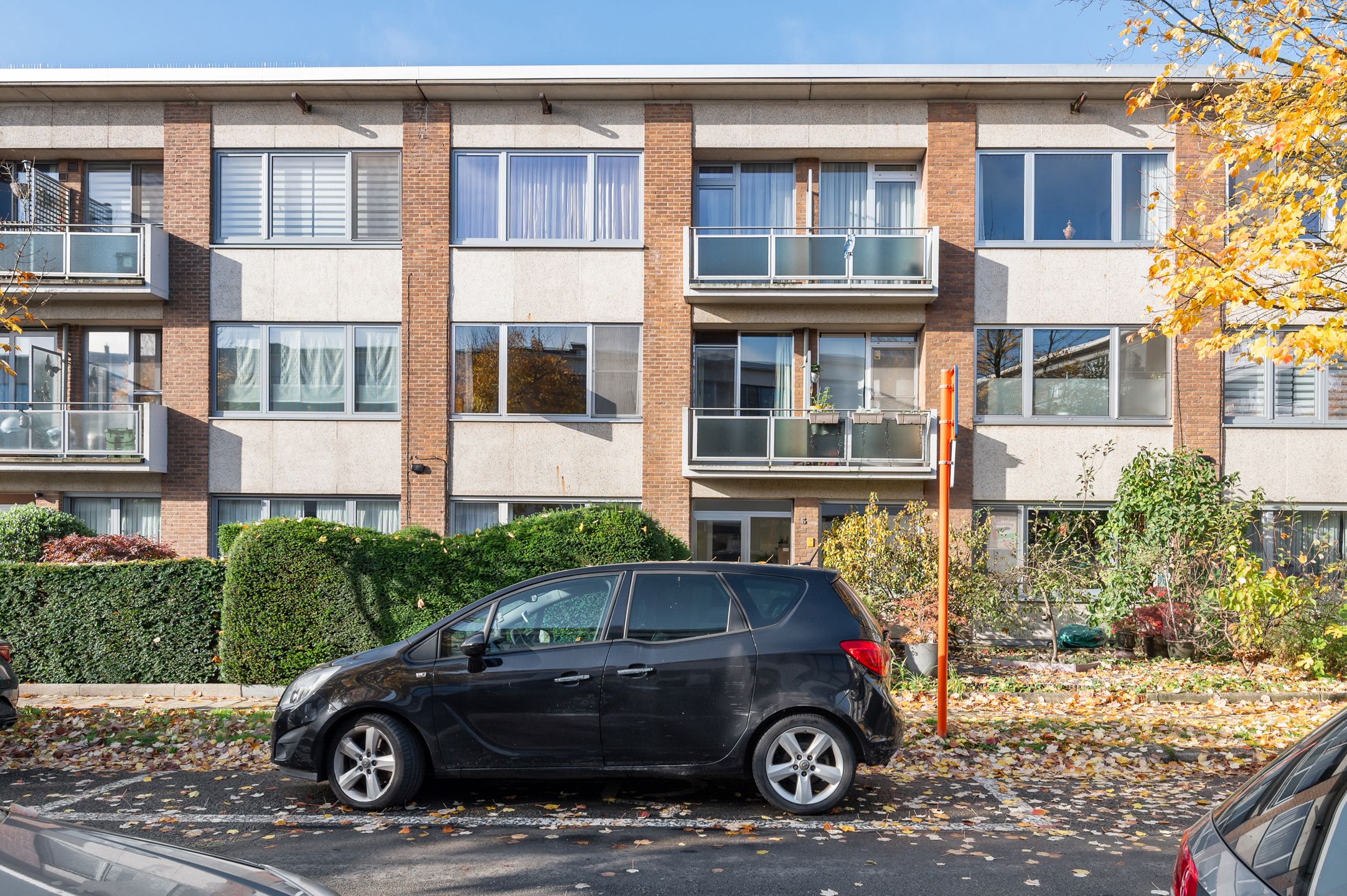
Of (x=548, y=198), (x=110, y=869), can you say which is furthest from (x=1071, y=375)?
(x=110, y=869)

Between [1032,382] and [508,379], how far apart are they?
29.2 feet

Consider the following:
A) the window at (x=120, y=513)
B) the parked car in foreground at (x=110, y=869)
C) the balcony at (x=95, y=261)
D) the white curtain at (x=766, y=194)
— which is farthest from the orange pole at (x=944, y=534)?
the window at (x=120, y=513)

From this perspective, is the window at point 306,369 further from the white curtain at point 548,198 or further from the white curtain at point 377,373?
the white curtain at point 548,198

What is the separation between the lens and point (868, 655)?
6.02 meters

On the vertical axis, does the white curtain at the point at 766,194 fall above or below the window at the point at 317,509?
above

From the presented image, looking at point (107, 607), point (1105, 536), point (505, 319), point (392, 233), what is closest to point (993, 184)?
point (1105, 536)

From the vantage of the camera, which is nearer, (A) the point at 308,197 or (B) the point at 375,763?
(B) the point at 375,763

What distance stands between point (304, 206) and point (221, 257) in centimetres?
167

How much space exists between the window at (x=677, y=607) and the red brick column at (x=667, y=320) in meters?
9.21

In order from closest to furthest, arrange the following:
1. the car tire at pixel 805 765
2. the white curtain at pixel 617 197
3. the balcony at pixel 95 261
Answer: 1. the car tire at pixel 805 765
2. the balcony at pixel 95 261
3. the white curtain at pixel 617 197

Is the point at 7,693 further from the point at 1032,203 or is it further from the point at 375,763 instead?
the point at 1032,203

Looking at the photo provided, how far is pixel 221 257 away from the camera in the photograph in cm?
1595

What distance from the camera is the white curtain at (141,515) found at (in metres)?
16.0

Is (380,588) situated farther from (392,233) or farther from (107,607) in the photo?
(392,233)
